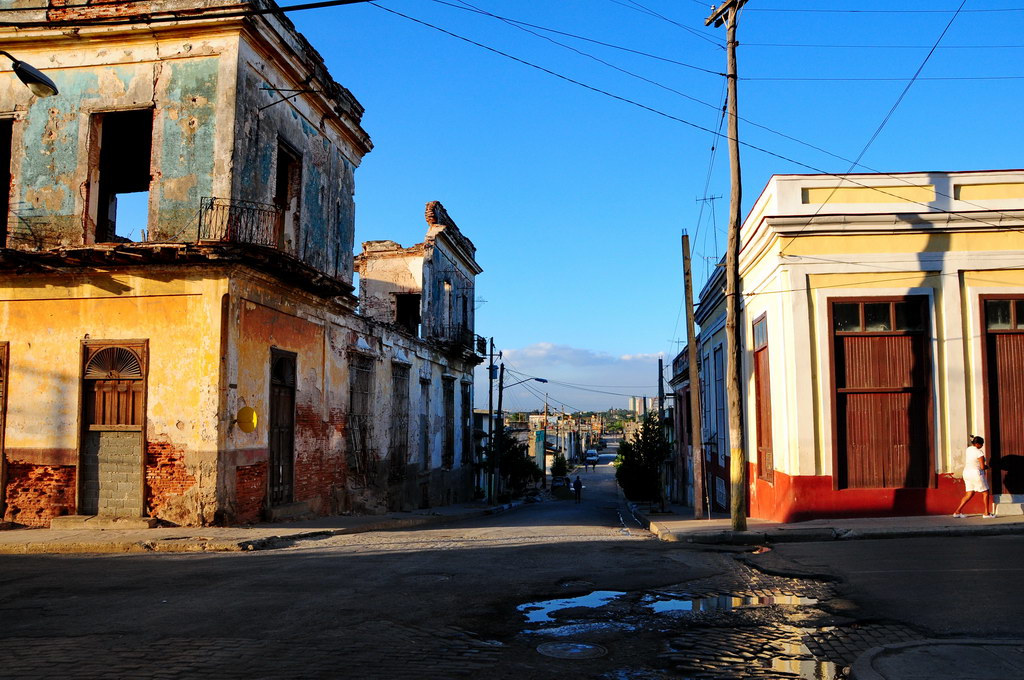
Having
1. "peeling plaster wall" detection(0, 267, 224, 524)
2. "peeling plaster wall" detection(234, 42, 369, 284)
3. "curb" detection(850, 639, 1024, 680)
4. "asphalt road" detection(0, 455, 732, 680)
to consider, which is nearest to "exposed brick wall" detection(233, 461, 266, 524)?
"peeling plaster wall" detection(0, 267, 224, 524)

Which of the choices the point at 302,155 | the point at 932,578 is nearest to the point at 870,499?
the point at 932,578

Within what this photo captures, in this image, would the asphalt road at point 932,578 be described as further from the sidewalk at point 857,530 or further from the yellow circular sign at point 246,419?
the yellow circular sign at point 246,419

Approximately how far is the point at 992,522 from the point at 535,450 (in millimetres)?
82432

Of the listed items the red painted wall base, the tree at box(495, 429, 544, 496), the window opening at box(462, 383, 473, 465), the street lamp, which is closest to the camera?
the street lamp

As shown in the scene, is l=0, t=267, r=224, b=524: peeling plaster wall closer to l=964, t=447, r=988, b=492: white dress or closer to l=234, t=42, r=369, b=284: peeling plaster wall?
l=234, t=42, r=369, b=284: peeling plaster wall

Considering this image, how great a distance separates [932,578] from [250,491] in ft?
38.1

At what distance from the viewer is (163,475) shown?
1431 centimetres

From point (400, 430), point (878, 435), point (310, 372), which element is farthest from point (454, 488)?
point (878, 435)

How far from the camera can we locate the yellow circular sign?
1465cm

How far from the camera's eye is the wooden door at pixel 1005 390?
14203 millimetres

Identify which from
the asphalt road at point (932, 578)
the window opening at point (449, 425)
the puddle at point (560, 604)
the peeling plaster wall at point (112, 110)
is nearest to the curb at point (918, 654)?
the asphalt road at point (932, 578)

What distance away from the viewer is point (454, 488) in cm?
3419

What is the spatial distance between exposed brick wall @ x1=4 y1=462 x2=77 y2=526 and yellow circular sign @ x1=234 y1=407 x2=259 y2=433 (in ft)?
10.8

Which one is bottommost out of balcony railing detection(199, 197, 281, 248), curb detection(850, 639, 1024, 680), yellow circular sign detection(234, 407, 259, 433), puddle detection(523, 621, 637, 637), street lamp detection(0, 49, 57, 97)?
puddle detection(523, 621, 637, 637)
